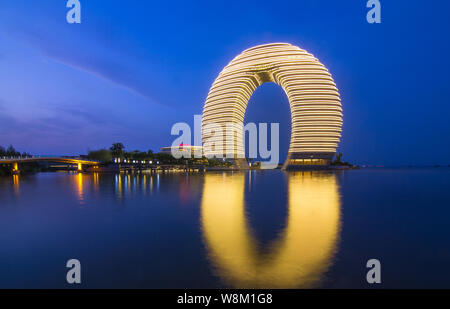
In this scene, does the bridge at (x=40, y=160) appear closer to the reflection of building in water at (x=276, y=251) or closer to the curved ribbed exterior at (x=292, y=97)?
the curved ribbed exterior at (x=292, y=97)

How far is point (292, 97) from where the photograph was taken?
82.4 meters

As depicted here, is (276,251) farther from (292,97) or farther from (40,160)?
(292,97)

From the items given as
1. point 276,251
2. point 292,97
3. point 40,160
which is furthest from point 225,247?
point 292,97

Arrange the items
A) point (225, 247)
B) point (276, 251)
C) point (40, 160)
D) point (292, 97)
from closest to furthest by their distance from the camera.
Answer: point (276, 251) → point (225, 247) → point (40, 160) → point (292, 97)

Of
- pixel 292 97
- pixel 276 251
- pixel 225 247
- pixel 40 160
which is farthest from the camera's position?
pixel 292 97

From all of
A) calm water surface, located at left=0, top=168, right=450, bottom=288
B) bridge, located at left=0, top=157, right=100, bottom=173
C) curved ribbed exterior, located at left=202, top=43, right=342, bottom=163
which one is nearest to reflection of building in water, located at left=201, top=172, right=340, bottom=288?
calm water surface, located at left=0, top=168, right=450, bottom=288

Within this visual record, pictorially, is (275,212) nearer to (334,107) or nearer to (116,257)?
(116,257)

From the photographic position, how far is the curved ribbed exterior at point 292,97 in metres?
78.9

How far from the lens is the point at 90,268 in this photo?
550 cm

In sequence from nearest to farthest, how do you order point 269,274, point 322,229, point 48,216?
point 269,274, point 322,229, point 48,216

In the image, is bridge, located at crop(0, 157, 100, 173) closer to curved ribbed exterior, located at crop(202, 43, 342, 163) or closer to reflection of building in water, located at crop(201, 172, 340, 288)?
curved ribbed exterior, located at crop(202, 43, 342, 163)

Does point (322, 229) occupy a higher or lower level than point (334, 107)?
lower
